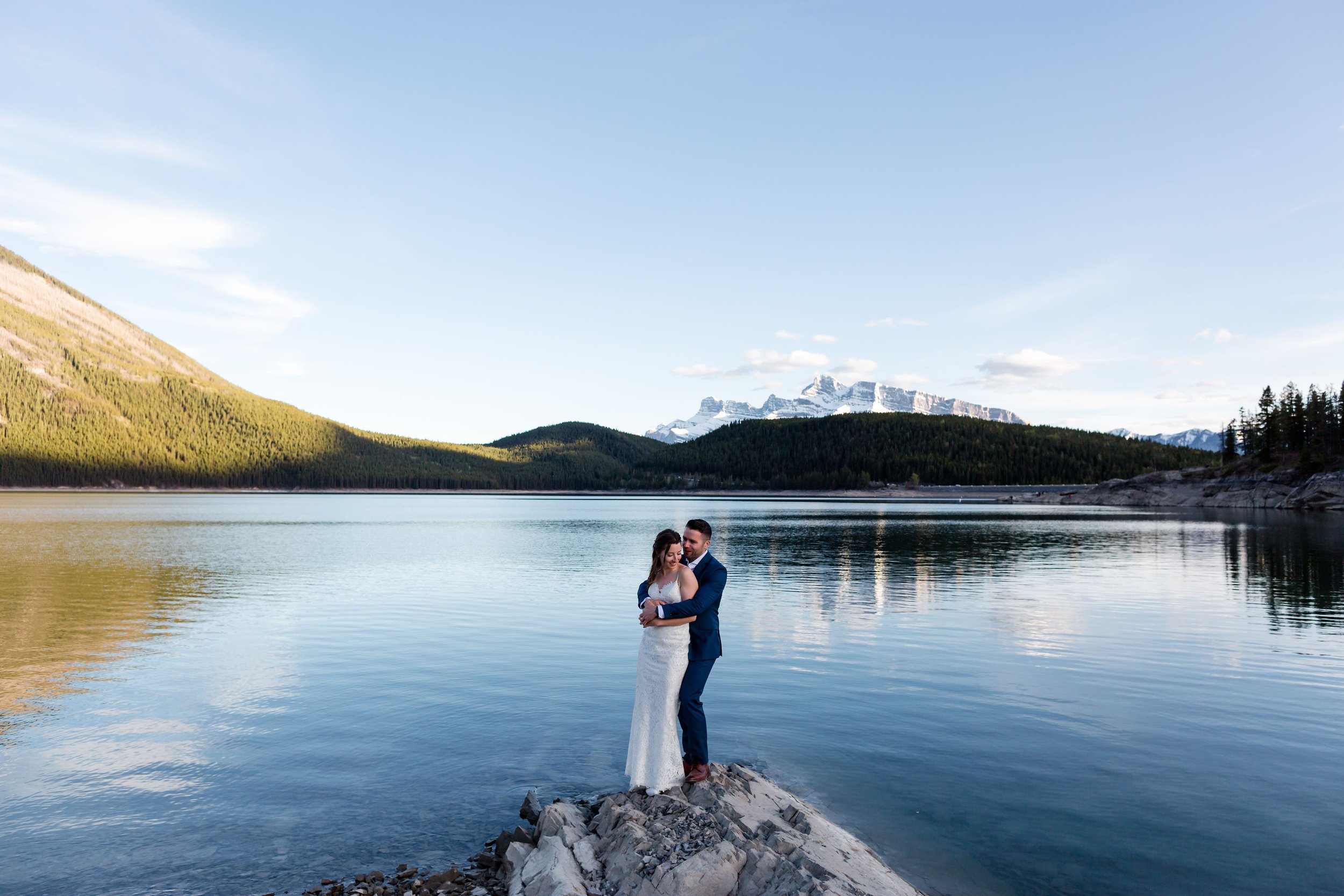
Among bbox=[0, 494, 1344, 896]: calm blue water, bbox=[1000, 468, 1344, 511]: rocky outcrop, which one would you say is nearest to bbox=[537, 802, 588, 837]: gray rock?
bbox=[0, 494, 1344, 896]: calm blue water

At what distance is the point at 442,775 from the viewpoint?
1168 centimetres

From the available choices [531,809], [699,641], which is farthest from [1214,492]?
[531,809]

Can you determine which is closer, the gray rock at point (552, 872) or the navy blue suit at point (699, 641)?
the gray rock at point (552, 872)

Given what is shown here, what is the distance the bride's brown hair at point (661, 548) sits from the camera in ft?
30.8

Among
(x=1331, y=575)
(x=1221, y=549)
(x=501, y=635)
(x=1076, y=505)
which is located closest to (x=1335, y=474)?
(x=1076, y=505)

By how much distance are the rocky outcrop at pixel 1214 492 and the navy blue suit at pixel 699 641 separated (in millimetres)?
128309

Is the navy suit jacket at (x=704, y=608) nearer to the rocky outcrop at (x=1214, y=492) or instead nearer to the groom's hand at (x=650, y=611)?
the groom's hand at (x=650, y=611)

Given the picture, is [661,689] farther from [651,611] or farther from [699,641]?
[651,611]

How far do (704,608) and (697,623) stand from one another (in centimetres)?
48

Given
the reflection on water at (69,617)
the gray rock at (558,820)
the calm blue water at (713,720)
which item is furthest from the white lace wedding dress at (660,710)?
the reflection on water at (69,617)

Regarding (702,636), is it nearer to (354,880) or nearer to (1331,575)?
(354,880)

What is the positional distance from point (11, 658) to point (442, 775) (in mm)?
15212

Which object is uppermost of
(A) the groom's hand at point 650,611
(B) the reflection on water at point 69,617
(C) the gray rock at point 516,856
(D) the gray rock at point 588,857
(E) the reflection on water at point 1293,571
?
(A) the groom's hand at point 650,611

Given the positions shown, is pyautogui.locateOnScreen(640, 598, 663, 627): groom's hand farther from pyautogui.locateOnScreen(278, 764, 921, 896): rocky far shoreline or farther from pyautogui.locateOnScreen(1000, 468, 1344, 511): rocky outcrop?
pyautogui.locateOnScreen(1000, 468, 1344, 511): rocky outcrop
